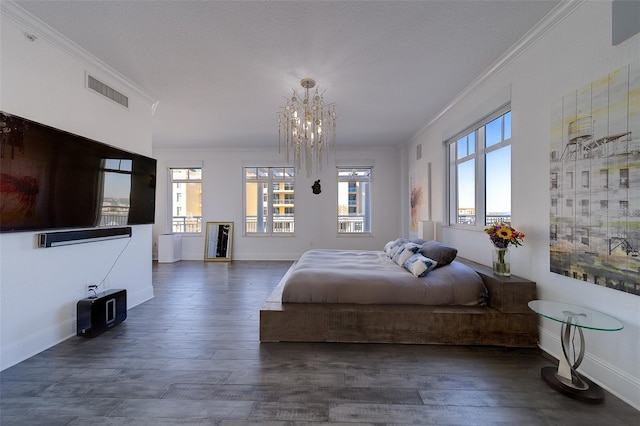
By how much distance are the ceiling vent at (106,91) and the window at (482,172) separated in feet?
14.9

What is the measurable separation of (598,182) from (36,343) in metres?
4.68

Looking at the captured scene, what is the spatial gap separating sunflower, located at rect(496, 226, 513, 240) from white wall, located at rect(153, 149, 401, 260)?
13.5 feet

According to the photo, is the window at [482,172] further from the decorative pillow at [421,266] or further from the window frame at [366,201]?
the window frame at [366,201]

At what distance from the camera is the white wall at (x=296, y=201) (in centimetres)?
665

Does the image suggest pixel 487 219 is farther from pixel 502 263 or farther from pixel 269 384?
pixel 269 384

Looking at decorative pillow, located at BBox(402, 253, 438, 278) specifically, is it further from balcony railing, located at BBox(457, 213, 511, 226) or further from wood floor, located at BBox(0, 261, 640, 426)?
balcony railing, located at BBox(457, 213, 511, 226)

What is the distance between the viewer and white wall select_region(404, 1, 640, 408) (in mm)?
1720

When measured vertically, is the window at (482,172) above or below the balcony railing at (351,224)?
above

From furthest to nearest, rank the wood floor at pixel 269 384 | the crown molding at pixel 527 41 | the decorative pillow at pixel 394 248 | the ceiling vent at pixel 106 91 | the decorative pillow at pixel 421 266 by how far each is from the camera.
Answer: the decorative pillow at pixel 394 248, the ceiling vent at pixel 106 91, the decorative pillow at pixel 421 266, the crown molding at pixel 527 41, the wood floor at pixel 269 384

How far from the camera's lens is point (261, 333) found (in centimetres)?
248

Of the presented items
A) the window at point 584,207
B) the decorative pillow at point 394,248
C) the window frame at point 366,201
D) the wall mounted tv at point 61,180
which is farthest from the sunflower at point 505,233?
the window frame at point 366,201

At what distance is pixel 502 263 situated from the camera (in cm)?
259

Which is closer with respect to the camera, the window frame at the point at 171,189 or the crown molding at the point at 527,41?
the crown molding at the point at 527,41

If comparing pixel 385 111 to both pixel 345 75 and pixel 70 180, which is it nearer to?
pixel 345 75
